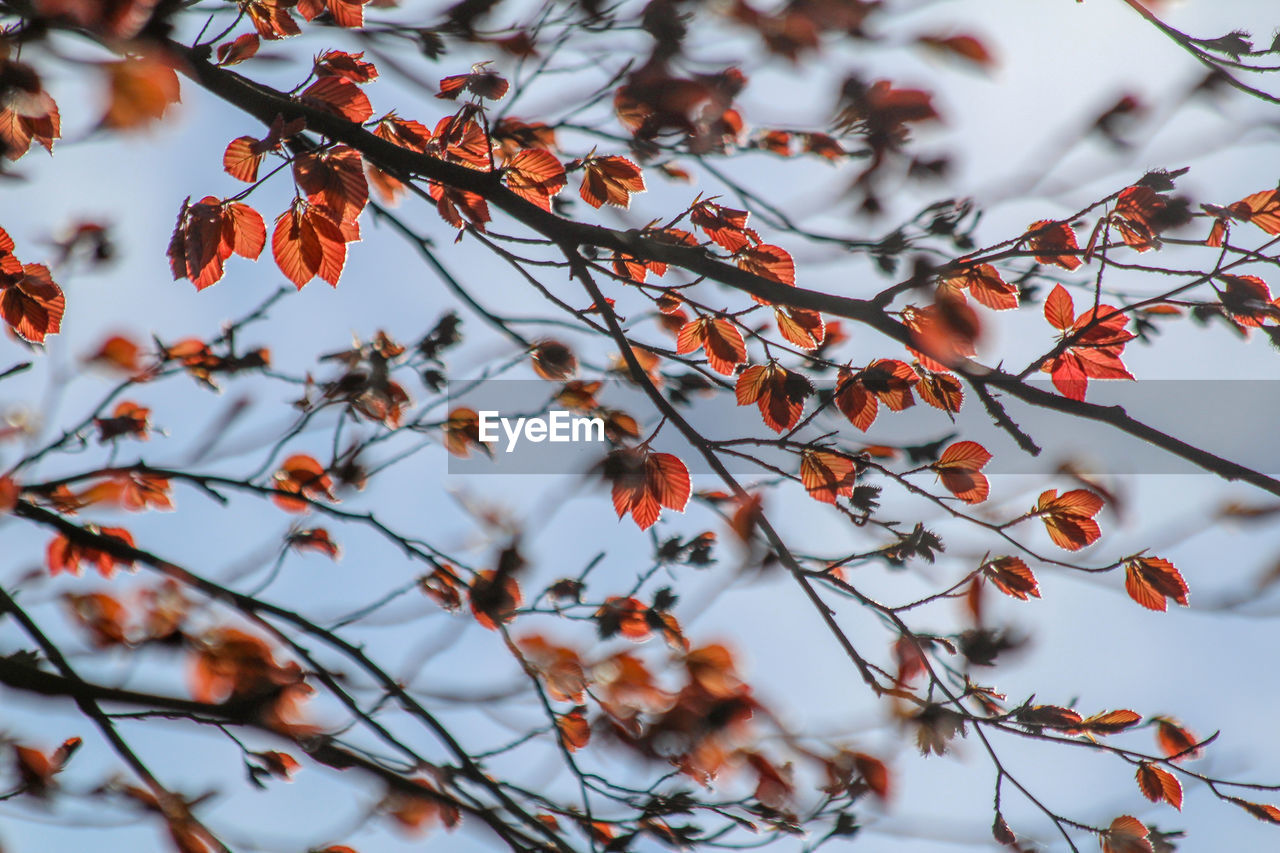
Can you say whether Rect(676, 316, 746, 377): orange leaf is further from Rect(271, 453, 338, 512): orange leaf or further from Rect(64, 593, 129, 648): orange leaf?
Rect(64, 593, 129, 648): orange leaf

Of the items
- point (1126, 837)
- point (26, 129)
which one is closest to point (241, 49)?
point (26, 129)

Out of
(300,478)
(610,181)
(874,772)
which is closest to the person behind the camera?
(874,772)

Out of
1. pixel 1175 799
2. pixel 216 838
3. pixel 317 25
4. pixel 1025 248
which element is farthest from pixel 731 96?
pixel 1175 799

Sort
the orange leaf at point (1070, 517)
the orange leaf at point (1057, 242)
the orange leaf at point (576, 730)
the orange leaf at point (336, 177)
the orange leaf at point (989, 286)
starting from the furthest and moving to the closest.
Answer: the orange leaf at point (576, 730) < the orange leaf at point (989, 286) < the orange leaf at point (1070, 517) < the orange leaf at point (336, 177) < the orange leaf at point (1057, 242)

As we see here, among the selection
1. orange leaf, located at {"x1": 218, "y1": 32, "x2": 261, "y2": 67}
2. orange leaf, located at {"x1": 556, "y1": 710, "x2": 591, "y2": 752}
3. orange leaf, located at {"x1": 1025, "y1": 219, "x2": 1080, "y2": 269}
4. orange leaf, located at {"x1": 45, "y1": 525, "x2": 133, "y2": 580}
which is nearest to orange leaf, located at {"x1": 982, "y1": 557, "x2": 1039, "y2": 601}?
orange leaf, located at {"x1": 1025, "y1": 219, "x2": 1080, "y2": 269}

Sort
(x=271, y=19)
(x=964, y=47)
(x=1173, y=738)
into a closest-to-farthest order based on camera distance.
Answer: (x=964, y=47) < (x=1173, y=738) < (x=271, y=19)

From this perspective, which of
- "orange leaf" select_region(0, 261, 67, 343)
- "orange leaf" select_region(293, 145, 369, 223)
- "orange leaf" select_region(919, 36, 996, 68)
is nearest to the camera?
"orange leaf" select_region(919, 36, 996, 68)

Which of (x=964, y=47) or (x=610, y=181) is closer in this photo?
(x=964, y=47)

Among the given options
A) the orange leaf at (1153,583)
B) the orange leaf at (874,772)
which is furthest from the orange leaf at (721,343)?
the orange leaf at (1153,583)

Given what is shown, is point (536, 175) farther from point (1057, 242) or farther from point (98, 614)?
point (98, 614)

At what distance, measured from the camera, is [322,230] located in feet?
8.57

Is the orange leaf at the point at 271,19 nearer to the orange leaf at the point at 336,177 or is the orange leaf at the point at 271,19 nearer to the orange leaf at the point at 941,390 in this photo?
the orange leaf at the point at 336,177

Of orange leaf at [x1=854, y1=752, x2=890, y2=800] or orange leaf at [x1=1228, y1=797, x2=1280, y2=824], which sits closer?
orange leaf at [x1=854, y1=752, x2=890, y2=800]

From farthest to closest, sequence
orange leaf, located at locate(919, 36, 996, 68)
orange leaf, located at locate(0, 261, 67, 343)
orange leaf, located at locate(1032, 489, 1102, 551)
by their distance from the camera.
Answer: orange leaf, located at locate(0, 261, 67, 343) < orange leaf, located at locate(1032, 489, 1102, 551) < orange leaf, located at locate(919, 36, 996, 68)
